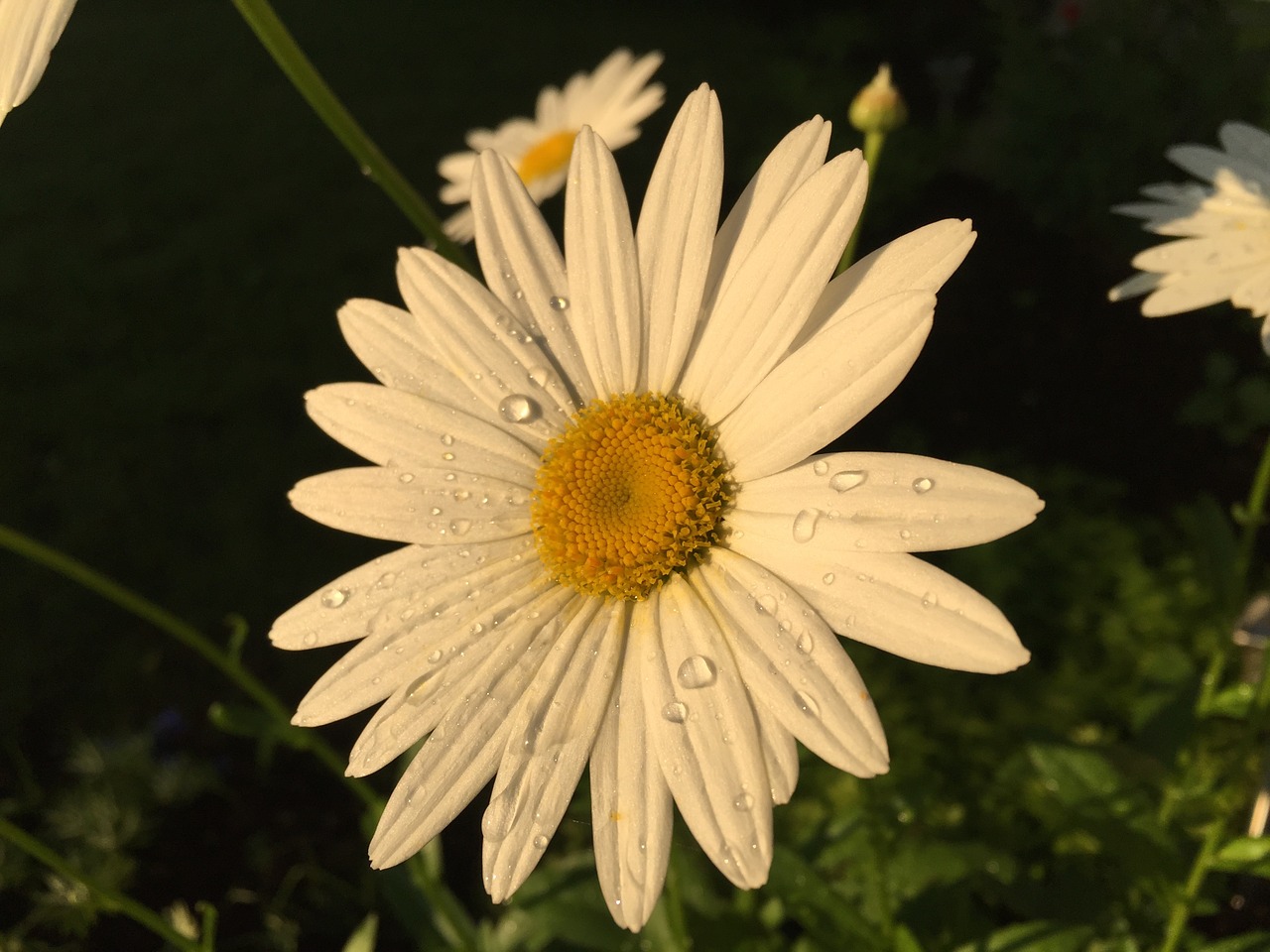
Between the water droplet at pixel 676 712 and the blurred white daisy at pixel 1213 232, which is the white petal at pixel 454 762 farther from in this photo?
the blurred white daisy at pixel 1213 232

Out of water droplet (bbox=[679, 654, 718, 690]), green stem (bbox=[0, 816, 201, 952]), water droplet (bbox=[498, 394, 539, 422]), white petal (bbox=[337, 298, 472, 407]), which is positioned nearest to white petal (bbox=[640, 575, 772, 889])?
water droplet (bbox=[679, 654, 718, 690])

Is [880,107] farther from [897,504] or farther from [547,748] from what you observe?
[547,748]

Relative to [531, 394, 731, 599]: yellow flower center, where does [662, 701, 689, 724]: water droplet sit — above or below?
below

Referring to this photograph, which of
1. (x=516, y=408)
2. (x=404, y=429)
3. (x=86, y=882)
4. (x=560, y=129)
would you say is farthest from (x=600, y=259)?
(x=560, y=129)

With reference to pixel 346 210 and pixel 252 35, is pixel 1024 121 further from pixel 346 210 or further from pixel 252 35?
pixel 252 35

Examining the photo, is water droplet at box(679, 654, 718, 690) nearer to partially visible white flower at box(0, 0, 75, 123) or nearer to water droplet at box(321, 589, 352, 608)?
water droplet at box(321, 589, 352, 608)
